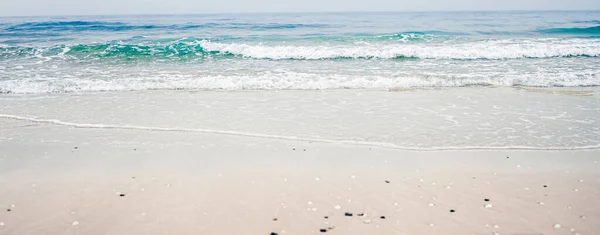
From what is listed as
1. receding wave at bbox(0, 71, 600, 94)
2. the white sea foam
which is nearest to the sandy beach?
receding wave at bbox(0, 71, 600, 94)

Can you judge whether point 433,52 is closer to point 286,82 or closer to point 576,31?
point 286,82

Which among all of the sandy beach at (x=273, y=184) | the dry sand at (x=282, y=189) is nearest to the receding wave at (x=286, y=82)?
the sandy beach at (x=273, y=184)

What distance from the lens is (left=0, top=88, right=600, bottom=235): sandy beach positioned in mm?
3930

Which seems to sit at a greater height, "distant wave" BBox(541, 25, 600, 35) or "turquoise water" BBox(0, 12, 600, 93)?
"distant wave" BBox(541, 25, 600, 35)

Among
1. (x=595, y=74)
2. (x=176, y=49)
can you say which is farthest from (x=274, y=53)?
(x=595, y=74)

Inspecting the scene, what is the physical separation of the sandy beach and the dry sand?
2cm

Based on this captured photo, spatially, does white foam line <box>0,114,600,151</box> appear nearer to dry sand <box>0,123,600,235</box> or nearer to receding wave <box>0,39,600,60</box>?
dry sand <box>0,123,600,235</box>

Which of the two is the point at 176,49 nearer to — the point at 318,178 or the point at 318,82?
the point at 318,82

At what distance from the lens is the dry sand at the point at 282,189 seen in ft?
12.8

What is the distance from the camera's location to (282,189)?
4.70m

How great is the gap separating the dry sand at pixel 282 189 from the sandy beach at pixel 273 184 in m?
0.02

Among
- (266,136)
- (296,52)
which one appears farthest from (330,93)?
(296,52)

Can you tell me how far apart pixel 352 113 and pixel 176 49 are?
48.2 feet

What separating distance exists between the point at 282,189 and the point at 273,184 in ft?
0.65
